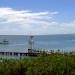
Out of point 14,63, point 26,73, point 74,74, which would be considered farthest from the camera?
point 14,63

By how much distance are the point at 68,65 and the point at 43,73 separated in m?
1.59

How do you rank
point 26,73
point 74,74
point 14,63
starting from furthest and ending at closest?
point 14,63, point 26,73, point 74,74

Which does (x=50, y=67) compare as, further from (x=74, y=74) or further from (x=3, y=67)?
(x=3, y=67)

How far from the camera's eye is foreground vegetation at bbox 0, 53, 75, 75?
51.5ft

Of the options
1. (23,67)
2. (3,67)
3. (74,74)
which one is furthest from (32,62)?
(74,74)

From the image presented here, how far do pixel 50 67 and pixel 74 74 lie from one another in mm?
1394

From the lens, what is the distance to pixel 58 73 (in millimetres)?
15602

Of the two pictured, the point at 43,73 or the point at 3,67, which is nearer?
the point at 43,73

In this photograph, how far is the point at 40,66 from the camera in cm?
1616

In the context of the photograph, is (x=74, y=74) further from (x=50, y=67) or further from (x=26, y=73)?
(x=26, y=73)

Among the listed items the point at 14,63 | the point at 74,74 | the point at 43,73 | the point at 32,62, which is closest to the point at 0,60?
the point at 14,63

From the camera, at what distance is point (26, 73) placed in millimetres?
16547

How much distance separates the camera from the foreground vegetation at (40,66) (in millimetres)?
15711

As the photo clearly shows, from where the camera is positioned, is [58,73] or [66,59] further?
[66,59]
